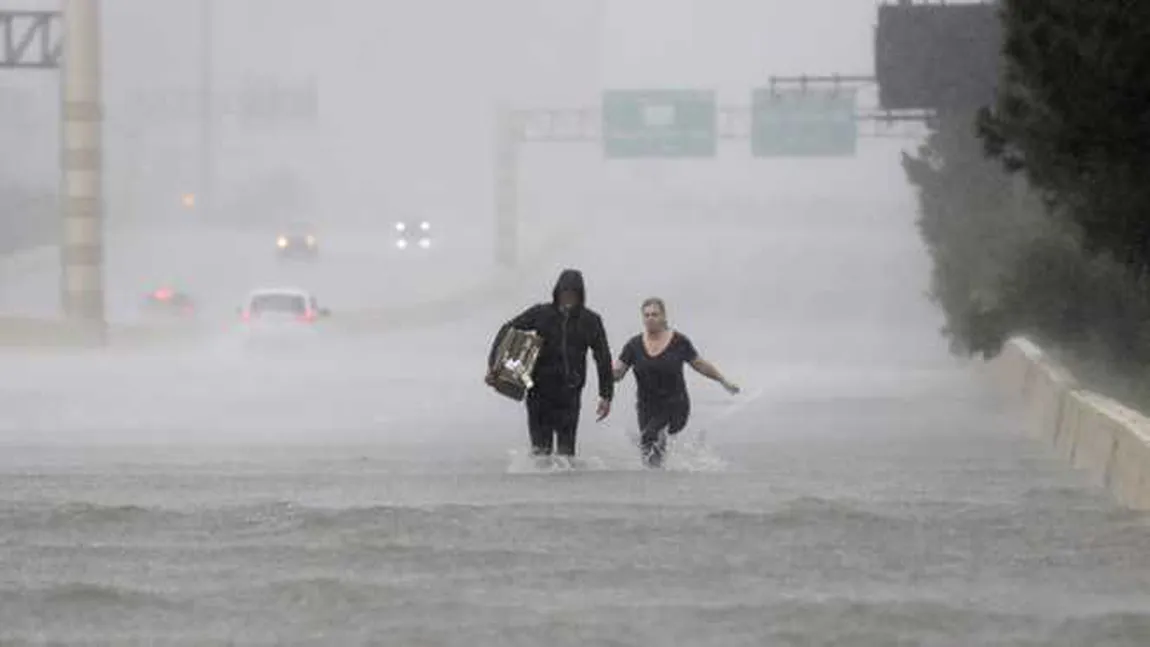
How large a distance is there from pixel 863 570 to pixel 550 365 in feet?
25.0

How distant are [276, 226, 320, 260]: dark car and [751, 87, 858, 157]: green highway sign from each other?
23871 millimetres

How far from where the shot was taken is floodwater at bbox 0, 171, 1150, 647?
1101 cm

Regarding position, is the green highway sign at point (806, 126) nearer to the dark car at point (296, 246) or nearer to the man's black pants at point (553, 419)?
the dark car at point (296, 246)

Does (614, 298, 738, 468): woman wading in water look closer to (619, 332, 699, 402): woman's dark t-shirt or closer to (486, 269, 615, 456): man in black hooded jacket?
(619, 332, 699, 402): woman's dark t-shirt

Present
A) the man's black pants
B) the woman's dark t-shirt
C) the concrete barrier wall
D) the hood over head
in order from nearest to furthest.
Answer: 1. the concrete barrier wall
2. the hood over head
3. the man's black pants
4. the woman's dark t-shirt

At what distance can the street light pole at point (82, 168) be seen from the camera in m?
59.9

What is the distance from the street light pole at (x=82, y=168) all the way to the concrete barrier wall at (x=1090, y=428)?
2959 cm

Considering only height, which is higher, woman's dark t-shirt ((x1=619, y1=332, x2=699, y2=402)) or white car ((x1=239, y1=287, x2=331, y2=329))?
woman's dark t-shirt ((x1=619, y1=332, x2=699, y2=402))

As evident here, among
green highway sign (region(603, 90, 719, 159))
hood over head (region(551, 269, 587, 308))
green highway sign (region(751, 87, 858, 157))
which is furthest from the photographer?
green highway sign (region(603, 90, 719, 159))

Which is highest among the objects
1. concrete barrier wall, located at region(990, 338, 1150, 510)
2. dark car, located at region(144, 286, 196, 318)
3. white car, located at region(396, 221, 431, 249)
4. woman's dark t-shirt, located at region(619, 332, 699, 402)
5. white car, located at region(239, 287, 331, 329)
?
woman's dark t-shirt, located at region(619, 332, 699, 402)

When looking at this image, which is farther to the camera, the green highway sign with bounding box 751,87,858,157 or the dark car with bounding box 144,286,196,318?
the green highway sign with bounding box 751,87,858,157

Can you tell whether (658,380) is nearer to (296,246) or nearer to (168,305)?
(168,305)

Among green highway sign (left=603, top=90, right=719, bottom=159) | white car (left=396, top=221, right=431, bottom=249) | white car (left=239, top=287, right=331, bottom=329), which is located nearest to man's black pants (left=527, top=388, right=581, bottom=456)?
white car (left=239, top=287, right=331, bottom=329)

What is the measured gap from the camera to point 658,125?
299 ft
